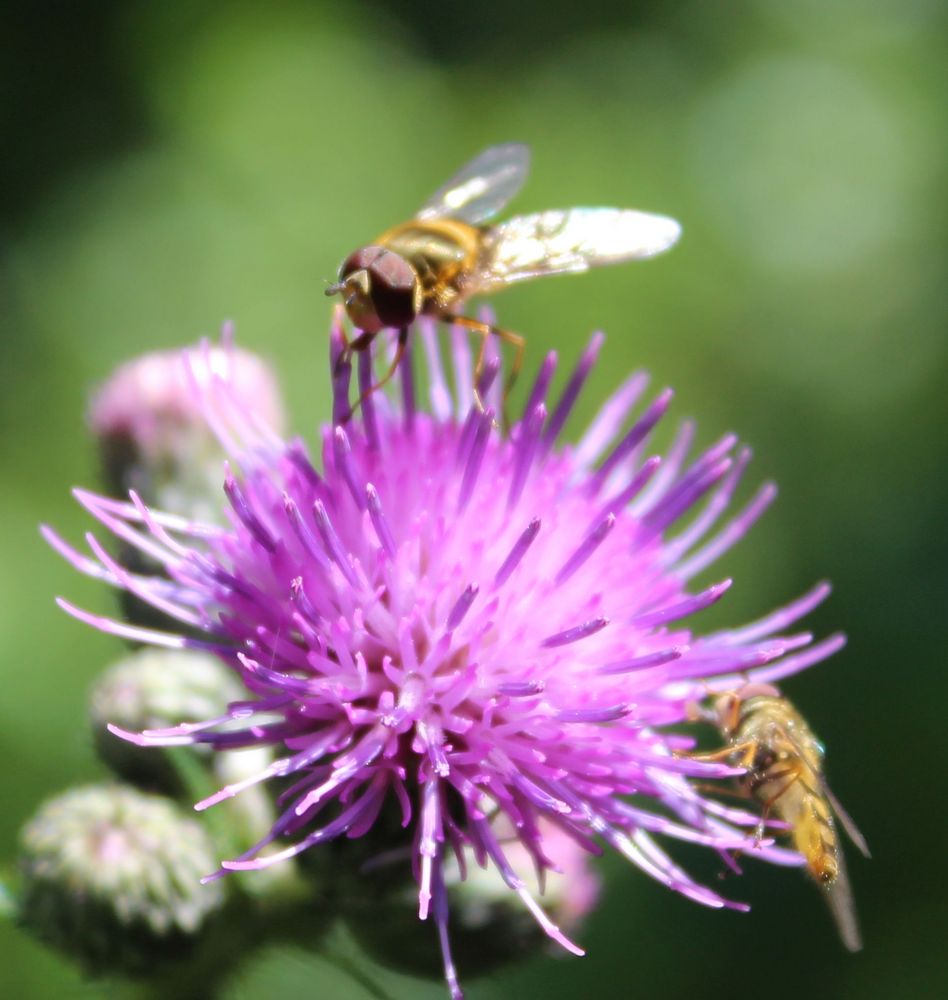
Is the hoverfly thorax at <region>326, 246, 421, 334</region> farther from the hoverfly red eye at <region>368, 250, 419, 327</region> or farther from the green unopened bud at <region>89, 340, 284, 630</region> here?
the green unopened bud at <region>89, 340, 284, 630</region>

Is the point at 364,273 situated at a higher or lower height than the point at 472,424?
higher

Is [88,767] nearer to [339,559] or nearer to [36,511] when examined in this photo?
[36,511]

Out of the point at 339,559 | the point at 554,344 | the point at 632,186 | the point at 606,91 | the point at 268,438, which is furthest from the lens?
the point at 606,91

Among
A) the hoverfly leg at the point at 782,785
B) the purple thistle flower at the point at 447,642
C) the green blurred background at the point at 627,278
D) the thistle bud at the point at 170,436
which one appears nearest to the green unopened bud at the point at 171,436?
the thistle bud at the point at 170,436

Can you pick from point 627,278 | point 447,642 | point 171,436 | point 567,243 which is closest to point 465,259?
point 567,243

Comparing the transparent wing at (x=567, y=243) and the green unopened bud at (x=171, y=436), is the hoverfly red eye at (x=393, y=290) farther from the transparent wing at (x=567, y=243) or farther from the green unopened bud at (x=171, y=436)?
the green unopened bud at (x=171, y=436)

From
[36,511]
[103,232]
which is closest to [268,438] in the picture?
[36,511]
